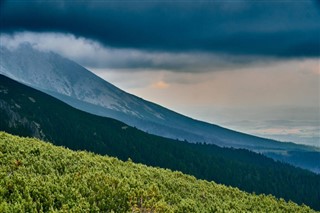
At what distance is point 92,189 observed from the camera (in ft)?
90.1

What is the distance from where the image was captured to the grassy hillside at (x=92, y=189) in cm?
2347

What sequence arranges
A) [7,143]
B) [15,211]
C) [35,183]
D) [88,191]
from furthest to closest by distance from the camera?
[7,143] → [88,191] → [35,183] → [15,211]

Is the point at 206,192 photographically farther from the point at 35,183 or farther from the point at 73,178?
the point at 35,183

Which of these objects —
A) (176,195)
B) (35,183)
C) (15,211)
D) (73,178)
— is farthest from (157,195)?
(15,211)

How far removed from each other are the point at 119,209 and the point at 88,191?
2395 millimetres

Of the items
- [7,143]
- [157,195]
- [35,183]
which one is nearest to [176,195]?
[157,195]

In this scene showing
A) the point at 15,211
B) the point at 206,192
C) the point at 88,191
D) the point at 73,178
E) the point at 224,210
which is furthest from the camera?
the point at 206,192

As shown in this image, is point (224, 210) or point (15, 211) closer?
point (15, 211)

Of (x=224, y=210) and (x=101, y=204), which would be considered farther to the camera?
(x=224, y=210)

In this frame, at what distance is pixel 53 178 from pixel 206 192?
14477mm

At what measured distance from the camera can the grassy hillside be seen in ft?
77.0

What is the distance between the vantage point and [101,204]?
81.7ft

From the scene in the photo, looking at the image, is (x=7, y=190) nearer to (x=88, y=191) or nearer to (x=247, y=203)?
(x=88, y=191)

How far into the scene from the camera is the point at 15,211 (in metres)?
20.1
